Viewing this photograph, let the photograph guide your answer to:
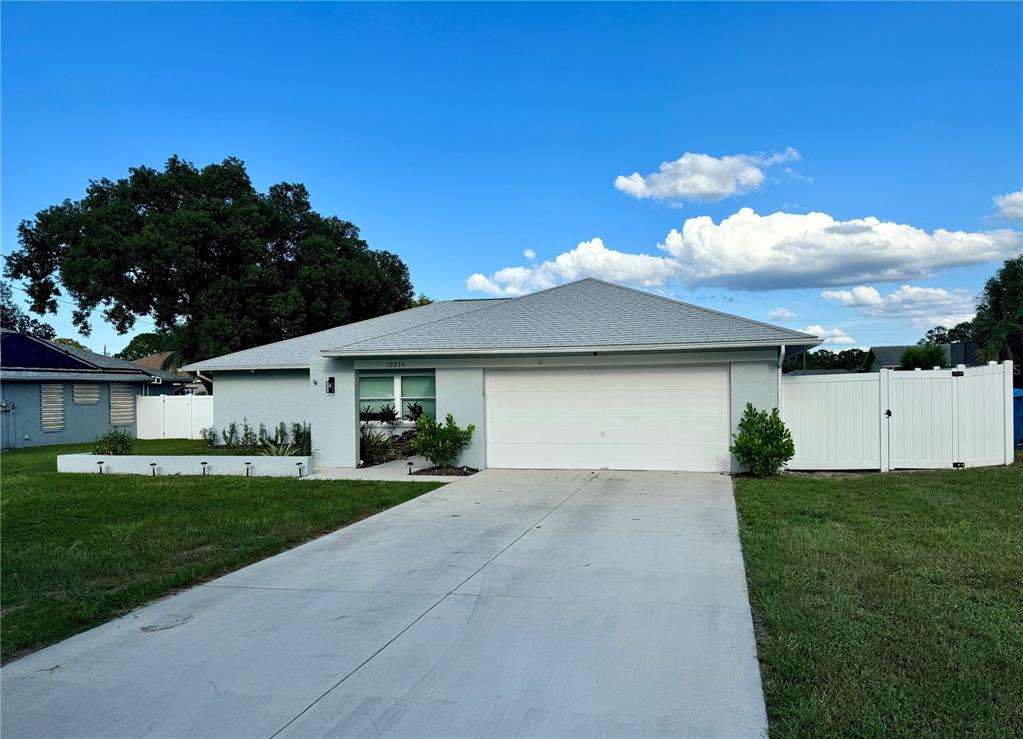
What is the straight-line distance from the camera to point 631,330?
43.3 feet

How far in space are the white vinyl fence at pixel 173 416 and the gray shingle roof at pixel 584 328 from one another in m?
11.7

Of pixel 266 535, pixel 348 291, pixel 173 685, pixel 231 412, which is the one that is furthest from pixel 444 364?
pixel 348 291

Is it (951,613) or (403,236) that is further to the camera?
(403,236)

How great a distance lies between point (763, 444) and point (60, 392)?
2253cm

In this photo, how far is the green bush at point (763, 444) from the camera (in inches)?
466

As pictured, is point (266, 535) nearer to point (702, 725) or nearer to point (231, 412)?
point (702, 725)

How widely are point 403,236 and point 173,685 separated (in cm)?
1952

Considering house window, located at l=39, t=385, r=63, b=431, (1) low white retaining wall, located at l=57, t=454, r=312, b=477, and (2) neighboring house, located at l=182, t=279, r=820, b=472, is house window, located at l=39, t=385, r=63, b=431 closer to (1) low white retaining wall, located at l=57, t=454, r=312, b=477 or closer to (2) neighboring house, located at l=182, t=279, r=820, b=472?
(1) low white retaining wall, located at l=57, t=454, r=312, b=477

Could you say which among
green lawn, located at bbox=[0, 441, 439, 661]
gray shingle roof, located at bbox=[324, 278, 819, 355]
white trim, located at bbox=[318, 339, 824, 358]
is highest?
gray shingle roof, located at bbox=[324, 278, 819, 355]

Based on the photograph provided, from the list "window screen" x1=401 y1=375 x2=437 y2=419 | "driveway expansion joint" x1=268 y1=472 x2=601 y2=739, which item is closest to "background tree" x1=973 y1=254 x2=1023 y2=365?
"window screen" x1=401 y1=375 x2=437 y2=419

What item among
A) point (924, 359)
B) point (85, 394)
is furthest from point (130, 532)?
point (924, 359)

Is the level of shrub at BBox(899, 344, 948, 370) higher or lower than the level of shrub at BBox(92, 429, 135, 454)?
higher

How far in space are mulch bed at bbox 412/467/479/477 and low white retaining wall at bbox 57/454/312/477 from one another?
2.37 meters

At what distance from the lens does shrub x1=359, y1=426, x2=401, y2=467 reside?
15188 mm
